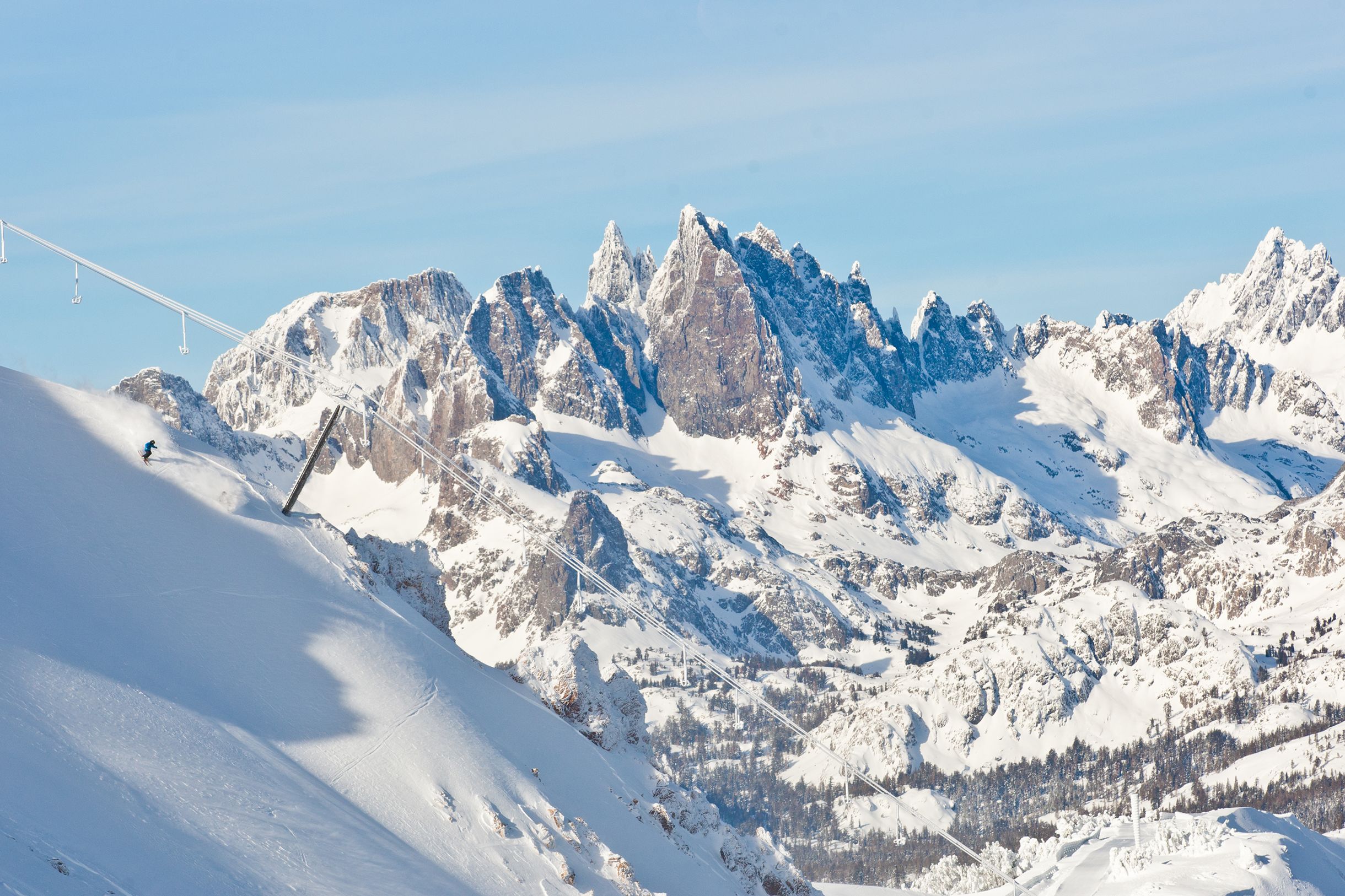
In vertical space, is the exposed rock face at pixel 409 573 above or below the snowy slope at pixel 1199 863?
above

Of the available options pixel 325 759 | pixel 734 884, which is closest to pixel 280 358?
pixel 325 759

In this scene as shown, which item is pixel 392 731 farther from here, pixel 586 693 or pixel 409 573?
pixel 586 693

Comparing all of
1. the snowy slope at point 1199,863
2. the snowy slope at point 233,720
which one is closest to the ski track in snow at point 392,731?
the snowy slope at point 233,720

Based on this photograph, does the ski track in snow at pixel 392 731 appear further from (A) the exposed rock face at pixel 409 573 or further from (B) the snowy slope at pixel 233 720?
(A) the exposed rock face at pixel 409 573

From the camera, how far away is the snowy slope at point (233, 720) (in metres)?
41.2

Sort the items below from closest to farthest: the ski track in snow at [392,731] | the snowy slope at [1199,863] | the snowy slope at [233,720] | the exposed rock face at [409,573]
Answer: the snowy slope at [233,720] → the ski track in snow at [392,731] → the exposed rock face at [409,573] → the snowy slope at [1199,863]

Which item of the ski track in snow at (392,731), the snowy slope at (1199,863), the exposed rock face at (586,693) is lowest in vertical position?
the snowy slope at (1199,863)

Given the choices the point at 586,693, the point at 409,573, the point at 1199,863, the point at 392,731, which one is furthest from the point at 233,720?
the point at 1199,863

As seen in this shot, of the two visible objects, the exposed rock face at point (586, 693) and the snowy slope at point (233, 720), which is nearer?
the snowy slope at point (233, 720)

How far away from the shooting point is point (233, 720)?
49.9 m

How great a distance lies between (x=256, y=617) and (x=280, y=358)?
13411 millimetres

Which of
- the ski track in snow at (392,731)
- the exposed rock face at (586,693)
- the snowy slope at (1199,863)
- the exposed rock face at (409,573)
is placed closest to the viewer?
the ski track in snow at (392,731)

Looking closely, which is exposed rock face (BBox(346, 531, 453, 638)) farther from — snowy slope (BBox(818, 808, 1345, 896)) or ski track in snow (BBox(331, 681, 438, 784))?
snowy slope (BBox(818, 808, 1345, 896))

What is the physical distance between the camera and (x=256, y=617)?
56781 mm
